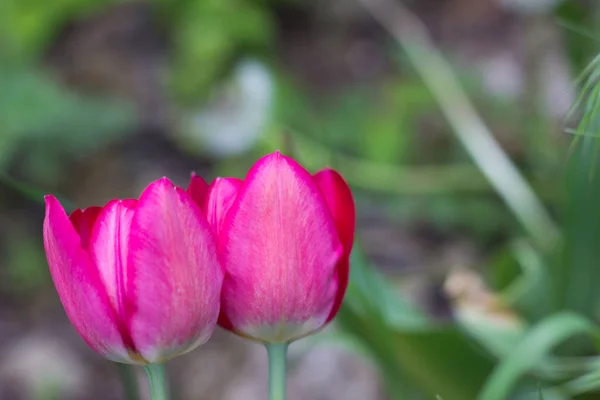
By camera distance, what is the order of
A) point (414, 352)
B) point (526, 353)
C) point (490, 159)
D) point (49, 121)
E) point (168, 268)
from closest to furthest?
point (168, 268) → point (526, 353) → point (414, 352) → point (490, 159) → point (49, 121)

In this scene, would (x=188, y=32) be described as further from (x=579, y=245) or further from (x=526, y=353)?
(x=526, y=353)

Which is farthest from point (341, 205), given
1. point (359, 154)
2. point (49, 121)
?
point (49, 121)

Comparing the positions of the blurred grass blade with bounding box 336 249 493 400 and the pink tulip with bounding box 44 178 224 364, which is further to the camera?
the blurred grass blade with bounding box 336 249 493 400

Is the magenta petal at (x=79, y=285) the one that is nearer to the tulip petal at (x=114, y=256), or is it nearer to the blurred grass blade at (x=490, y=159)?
the tulip petal at (x=114, y=256)

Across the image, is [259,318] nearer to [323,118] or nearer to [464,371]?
[464,371]

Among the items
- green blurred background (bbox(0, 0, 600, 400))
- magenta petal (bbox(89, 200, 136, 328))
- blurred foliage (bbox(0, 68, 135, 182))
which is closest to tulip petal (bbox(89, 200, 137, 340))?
magenta petal (bbox(89, 200, 136, 328))

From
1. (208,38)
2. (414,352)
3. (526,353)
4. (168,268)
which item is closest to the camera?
(168,268)

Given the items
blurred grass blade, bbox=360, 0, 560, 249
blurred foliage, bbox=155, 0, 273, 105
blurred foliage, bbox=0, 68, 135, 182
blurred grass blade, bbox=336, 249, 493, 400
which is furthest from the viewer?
blurred foliage, bbox=155, 0, 273, 105

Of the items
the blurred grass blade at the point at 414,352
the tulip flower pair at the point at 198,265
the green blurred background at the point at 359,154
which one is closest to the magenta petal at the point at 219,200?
the tulip flower pair at the point at 198,265

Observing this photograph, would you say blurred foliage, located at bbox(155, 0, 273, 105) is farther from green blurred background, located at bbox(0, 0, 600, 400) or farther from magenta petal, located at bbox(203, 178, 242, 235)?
magenta petal, located at bbox(203, 178, 242, 235)
